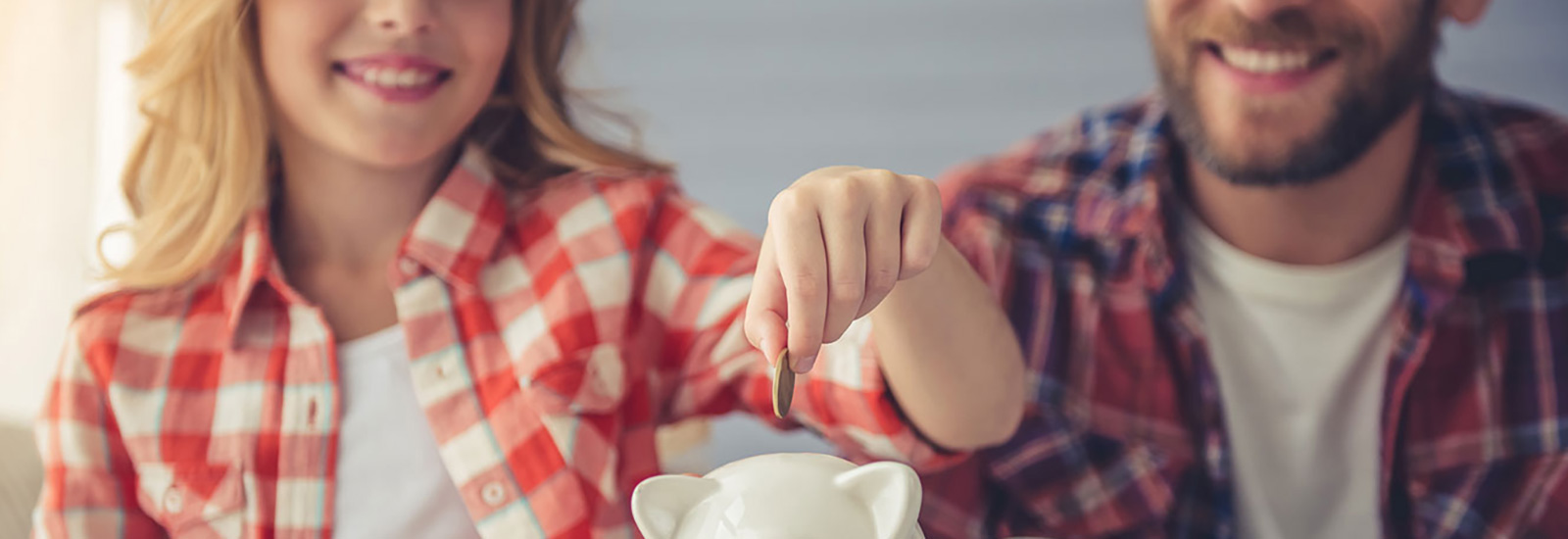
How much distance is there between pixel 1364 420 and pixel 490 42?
82cm

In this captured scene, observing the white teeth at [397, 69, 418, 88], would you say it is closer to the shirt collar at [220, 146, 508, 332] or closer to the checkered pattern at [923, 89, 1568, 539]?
the shirt collar at [220, 146, 508, 332]

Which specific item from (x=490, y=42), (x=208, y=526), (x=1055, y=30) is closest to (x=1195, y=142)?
(x=490, y=42)

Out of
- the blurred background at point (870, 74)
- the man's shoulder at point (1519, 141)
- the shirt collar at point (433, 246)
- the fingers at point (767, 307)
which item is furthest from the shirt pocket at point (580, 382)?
the blurred background at point (870, 74)

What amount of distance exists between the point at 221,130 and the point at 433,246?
0.20 metres

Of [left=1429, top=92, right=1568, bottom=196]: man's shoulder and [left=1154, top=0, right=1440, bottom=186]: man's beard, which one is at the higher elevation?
[left=1154, top=0, right=1440, bottom=186]: man's beard

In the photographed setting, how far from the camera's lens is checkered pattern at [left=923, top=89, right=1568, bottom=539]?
1.01 m

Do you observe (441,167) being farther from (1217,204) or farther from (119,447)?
(1217,204)

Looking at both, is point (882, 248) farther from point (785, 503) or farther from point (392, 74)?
point (392, 74)

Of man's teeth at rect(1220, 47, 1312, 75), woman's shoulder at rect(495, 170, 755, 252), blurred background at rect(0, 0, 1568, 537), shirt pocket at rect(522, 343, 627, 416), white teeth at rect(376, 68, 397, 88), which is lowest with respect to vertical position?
blurred background at rect(0, 0, 1568, 537)

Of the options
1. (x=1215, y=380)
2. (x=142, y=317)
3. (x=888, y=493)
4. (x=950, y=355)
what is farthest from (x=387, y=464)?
(x=1215, y=380)

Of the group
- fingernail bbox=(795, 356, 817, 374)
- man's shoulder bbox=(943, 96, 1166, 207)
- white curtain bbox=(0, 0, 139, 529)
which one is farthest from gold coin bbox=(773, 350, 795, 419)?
white curtain bbox=(0, 0, 139, 529)

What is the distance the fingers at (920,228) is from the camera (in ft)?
1.96

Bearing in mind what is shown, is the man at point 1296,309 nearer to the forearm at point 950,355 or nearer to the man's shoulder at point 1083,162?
the man's shoulder at point 1083,162

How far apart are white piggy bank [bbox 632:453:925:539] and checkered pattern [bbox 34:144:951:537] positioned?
0.34 metres
